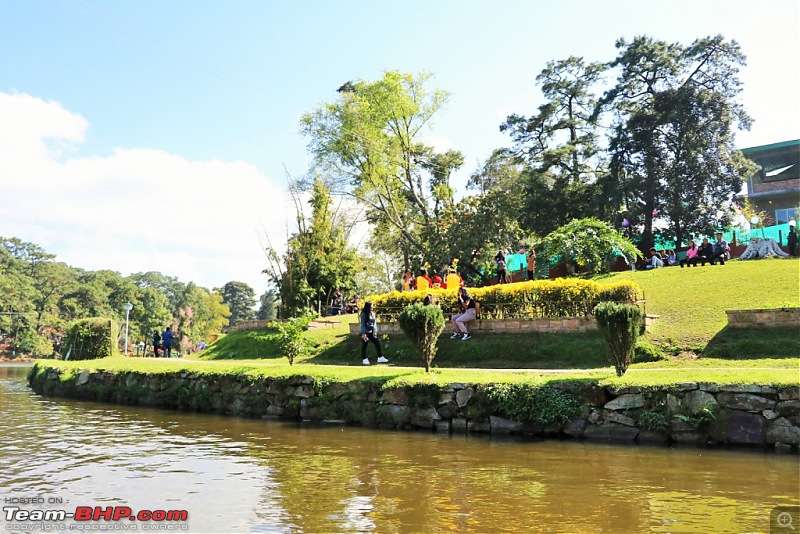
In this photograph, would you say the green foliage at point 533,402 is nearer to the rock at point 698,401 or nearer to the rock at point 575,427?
the rock at point 575,427

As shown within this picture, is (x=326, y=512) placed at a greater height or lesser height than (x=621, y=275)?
lesser

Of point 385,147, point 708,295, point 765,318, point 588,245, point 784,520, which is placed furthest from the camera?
point 385,147

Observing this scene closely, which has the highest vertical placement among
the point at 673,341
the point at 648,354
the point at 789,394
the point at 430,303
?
the point at 430,303

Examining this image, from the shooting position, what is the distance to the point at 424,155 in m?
45.2

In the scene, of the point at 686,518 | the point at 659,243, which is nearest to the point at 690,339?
the point at 686,518

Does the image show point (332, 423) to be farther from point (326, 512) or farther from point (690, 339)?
point (690, 339)

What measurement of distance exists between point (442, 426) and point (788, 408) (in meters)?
5.24

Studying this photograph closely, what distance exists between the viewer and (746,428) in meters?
8.61

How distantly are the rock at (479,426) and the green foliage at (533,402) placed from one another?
302mm

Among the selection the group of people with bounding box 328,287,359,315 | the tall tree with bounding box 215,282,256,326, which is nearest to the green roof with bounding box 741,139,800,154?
the group of people with bounding box 328,287,359,315

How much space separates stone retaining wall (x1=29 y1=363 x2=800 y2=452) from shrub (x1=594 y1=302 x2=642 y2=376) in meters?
0.92

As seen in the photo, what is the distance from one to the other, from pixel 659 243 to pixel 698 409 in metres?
23.7

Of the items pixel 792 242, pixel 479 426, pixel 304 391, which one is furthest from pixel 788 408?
pixel 792 242

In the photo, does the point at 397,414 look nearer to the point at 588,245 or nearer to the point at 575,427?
the point at 575,427
